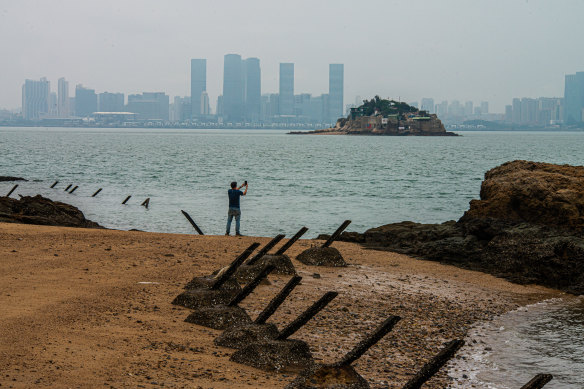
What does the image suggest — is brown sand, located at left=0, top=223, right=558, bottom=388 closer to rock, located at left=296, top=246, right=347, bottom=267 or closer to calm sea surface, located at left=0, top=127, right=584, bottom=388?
rock, located at left=296, top=246, right=347, bottom=267

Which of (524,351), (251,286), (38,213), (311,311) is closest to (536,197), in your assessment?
(524,351)

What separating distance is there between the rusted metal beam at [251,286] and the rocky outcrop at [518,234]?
30.4 ft

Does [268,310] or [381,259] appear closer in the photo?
[268,310]

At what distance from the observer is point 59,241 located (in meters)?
16.7

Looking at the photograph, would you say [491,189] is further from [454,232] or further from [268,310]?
[268,310]

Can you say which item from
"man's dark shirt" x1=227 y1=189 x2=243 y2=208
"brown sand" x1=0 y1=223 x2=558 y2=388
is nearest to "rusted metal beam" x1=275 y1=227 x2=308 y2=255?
"brown sand" x1=0 y1=223 x2=558 y2=388

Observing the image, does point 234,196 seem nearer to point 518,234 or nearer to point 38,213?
point 38,213

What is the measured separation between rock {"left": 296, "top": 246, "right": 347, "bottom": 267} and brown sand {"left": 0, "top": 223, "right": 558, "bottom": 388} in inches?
16.3

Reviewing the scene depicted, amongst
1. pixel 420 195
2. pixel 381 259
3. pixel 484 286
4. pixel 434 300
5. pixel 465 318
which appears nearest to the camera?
pixel 465 318

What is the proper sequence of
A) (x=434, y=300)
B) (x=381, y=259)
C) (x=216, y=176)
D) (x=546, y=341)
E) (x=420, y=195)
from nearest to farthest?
(x=546, y=341), (x=434, y=300), (x=381, y=259), (x=420, y=195), (x=216, y=176)

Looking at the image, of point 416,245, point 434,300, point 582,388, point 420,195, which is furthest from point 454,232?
point 420,195

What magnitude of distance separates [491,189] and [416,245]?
11.0 ft

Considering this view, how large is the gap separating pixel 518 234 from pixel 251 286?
11.1 metres

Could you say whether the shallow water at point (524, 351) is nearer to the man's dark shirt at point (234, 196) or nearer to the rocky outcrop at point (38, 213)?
the man's dark shirt at point (234, 196)
